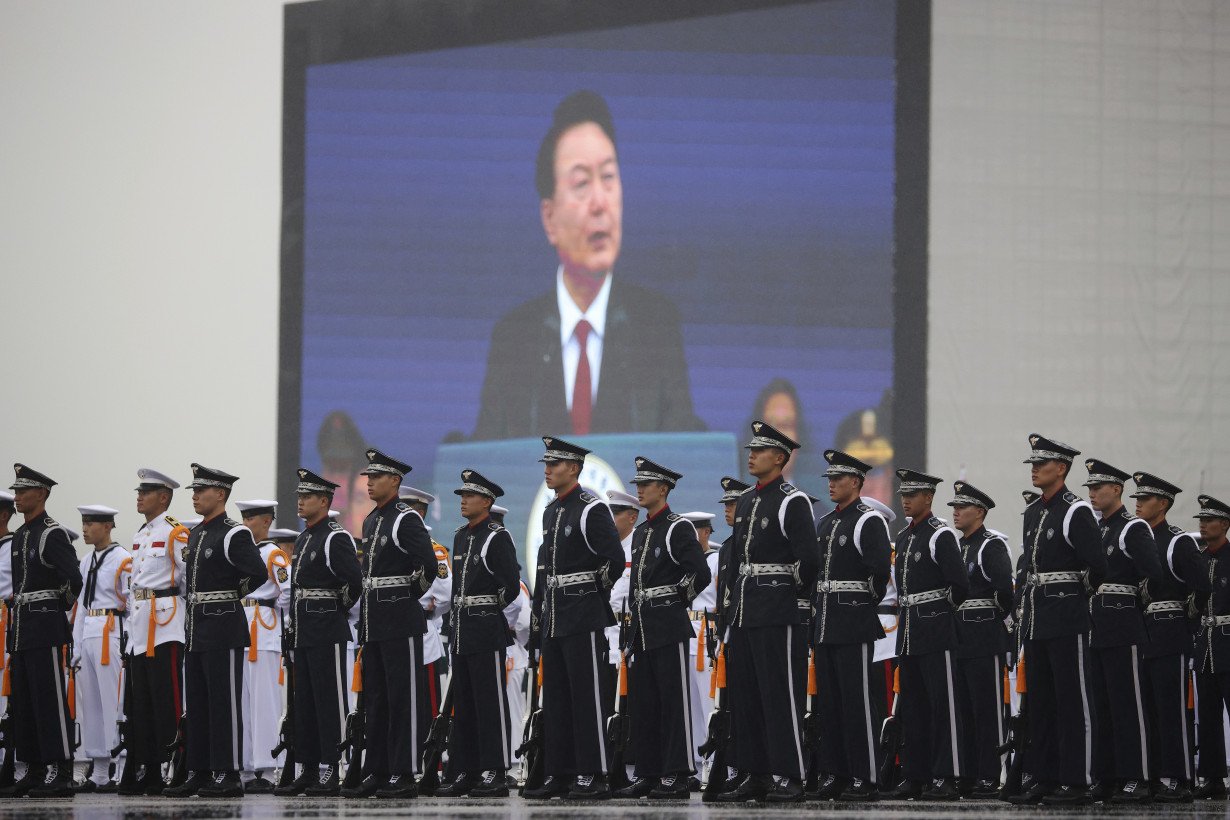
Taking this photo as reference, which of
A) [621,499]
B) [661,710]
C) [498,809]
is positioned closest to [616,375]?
[621,499]

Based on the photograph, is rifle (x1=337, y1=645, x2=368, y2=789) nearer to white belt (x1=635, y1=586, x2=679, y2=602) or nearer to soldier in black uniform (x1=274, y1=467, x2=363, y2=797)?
soldier in black uniform (x1=274, y1=467, x2=363, y2=797)

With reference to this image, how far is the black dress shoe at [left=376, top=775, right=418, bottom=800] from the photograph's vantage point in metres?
9.70

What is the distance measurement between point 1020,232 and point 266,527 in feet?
29.1

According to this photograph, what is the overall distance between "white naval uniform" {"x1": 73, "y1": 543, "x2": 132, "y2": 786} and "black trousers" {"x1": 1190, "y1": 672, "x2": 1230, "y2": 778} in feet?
22.5

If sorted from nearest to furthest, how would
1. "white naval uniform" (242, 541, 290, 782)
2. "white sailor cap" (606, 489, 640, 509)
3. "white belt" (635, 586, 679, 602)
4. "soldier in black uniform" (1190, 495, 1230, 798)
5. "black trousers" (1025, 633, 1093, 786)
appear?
1. "black trousers" (1025, 633, 1093, 786)
2. "white belt" (635, 586, 679, 602)
3. "soldier in black uniform" (1190, 495, 1230, 798)
4. "white naval uniform" (242, 541, 290, 782)
5. "white sailor cap" (606, 489, 640, 509)

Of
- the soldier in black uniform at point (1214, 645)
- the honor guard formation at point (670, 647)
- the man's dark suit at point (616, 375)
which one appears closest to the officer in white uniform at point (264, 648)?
the honor guard formation at point (670, 647)

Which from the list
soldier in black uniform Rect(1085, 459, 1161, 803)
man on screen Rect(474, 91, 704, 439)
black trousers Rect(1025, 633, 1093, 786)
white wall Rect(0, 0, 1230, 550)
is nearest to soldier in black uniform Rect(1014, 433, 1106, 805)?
black trousers Rect(1025, 633, 1093, 786)

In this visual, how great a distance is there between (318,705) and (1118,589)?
450cm

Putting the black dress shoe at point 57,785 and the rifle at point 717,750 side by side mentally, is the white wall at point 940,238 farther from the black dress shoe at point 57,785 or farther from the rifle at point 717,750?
the rifle at point 717,750

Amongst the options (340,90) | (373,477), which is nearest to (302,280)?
(340,90)

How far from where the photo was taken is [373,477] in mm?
10180

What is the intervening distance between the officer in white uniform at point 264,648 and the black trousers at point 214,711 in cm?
222

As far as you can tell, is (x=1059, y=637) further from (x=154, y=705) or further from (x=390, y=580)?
(x=154, y=705)

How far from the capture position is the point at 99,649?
12781 millimetres
